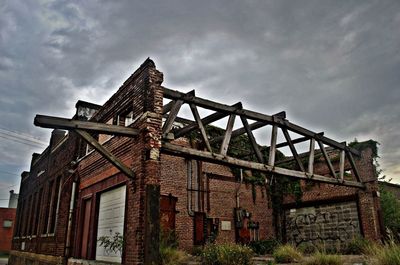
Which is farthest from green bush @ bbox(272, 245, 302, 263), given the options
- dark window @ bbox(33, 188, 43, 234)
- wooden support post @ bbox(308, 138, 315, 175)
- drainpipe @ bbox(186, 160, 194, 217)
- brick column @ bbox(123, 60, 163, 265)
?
dark window @ bbox(33, 188, 43, 234)

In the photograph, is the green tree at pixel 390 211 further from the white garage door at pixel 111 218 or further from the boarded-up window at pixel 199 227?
the white garage door at pixel 111 218

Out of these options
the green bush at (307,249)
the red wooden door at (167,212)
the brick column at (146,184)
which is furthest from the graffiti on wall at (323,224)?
the brick column at (146,184)

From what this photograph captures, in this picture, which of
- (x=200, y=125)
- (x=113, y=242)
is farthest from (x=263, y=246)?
(x=200, y=125)

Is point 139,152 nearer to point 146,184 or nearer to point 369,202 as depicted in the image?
point 146,184

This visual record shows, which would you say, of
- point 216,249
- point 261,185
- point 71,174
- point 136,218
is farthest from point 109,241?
point 261,185

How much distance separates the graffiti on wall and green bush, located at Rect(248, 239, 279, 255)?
7.78 feet

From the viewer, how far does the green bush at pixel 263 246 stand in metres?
15.0

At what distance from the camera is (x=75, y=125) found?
23.3 feet

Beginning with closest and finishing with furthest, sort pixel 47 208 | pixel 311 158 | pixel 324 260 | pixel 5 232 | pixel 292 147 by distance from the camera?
pixel 324 260
pixel 292 147
pixel 311 158
pixel 47 208
pixel 5 232

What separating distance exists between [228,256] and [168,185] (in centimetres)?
650

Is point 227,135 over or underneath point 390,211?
over

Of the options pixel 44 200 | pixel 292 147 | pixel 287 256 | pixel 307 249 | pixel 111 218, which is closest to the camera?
pixel 111 218

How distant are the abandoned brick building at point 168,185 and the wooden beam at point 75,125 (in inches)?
1.0

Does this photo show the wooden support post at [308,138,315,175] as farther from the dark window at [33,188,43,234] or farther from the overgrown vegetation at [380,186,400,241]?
the dark window at [33,188,43,234]
